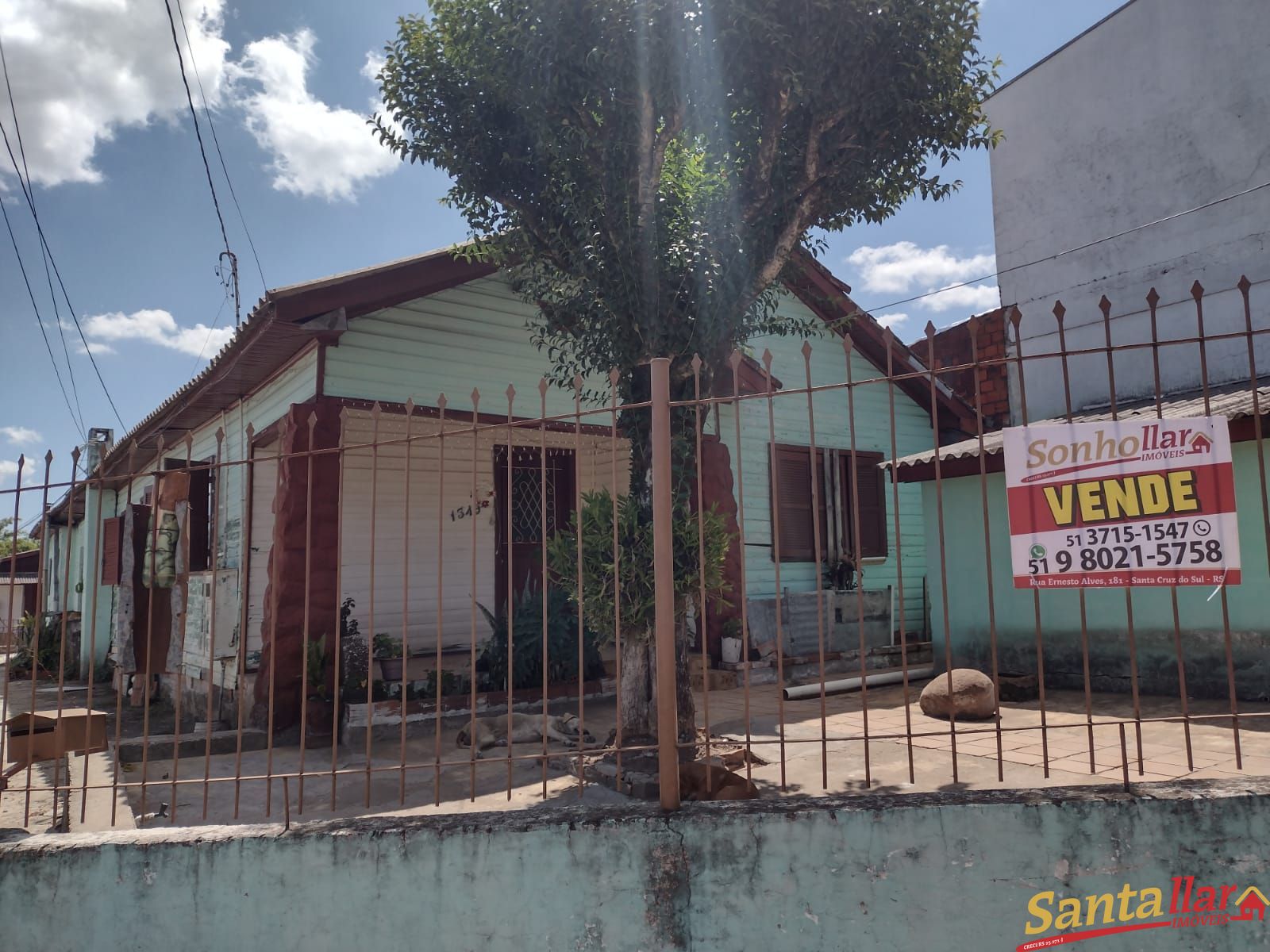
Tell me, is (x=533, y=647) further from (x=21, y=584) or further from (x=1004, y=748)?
(x=21, y=584)

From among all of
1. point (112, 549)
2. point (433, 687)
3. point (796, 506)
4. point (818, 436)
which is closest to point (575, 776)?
point (433, 687)

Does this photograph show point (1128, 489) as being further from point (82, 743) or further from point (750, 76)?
point (82, 743)

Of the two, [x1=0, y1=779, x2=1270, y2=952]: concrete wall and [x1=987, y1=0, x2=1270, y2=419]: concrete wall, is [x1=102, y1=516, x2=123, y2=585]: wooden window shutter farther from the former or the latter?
[x1=987, y1=0, x2=1270, y2=419]: concrete wall

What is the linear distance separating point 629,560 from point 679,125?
282cm

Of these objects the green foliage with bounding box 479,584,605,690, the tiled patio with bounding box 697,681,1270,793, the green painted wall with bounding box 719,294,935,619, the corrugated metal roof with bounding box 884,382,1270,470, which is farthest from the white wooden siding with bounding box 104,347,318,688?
the corrugated metal roof with bounding box 884,382,1270,470

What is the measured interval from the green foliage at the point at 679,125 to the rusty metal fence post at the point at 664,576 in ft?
6.84

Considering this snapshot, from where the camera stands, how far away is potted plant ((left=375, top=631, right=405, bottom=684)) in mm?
7965

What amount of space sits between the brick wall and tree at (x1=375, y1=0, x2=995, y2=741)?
20.3ft

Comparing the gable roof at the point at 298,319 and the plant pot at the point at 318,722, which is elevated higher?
the gable roof at the point at 298,319

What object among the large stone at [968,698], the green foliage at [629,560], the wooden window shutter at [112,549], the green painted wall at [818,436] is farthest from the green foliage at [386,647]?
the large stone at [968,698]

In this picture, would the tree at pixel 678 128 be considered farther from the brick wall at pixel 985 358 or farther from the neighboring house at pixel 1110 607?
the brick wall at pixel 985 358

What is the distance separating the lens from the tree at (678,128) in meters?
5.27

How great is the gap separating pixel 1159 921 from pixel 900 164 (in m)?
4.90

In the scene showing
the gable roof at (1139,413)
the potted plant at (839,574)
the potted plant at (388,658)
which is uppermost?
the gable roof at (1139,413)
